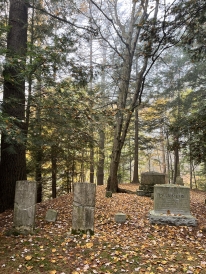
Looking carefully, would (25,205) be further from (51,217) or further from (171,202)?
(171,202)

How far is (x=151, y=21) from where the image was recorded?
5.98m

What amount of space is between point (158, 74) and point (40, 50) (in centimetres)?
1558

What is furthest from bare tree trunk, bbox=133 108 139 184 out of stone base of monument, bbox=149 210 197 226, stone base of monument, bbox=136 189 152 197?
stone base of monument, bbox=149 210 197 226

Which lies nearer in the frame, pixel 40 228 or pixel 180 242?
pixel 180 242

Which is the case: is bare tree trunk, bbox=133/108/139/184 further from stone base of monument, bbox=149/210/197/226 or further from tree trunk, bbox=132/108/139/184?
stone base of monument, bbox=149/210/197/226

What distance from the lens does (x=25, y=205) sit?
5492mm

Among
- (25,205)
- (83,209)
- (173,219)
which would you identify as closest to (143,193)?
(173,219)

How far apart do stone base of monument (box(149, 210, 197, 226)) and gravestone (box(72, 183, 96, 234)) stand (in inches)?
85.6

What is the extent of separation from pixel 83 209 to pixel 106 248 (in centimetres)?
118

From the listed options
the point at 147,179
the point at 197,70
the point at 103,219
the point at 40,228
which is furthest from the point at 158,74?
the point at 40,228

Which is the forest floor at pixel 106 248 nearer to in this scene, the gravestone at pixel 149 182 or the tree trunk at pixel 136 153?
the gravestone at pixel 149 182

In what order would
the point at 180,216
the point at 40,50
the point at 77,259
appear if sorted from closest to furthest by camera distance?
the point at 77,259, the point at 40,50, the point at 180,216

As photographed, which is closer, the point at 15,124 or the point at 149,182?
the point at 15,124

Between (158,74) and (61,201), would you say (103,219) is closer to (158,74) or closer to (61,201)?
(61,201)
